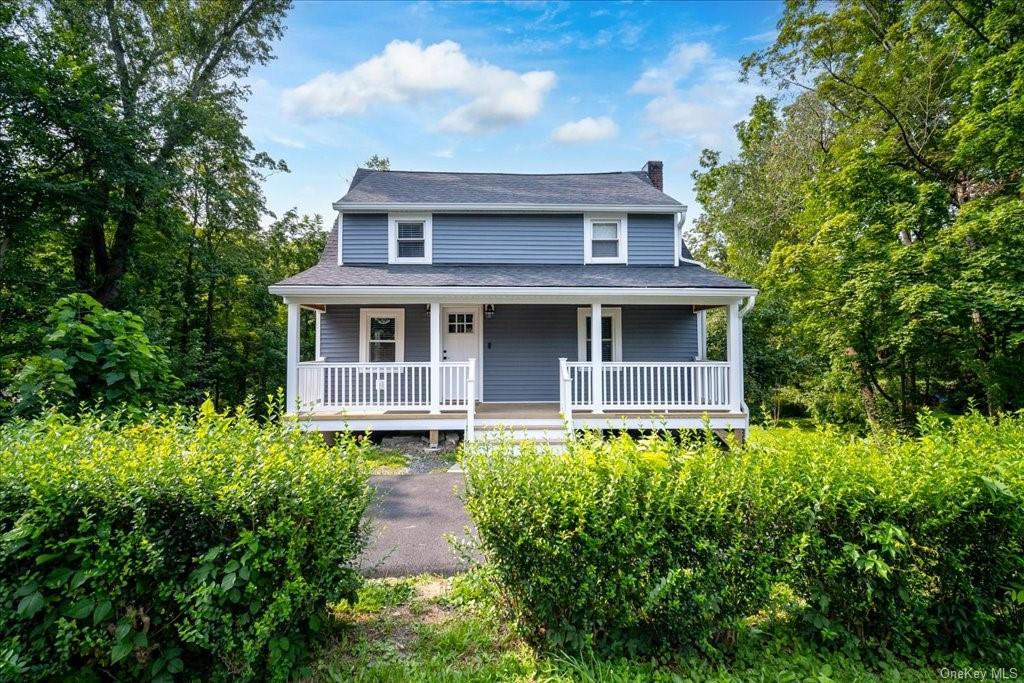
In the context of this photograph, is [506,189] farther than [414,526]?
Yes

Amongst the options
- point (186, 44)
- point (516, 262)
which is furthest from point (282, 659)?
point (186, 44)

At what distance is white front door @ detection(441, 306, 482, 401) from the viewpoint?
1132 centimetres

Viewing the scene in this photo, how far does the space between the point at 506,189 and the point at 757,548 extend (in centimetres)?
1184

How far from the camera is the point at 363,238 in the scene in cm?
1140

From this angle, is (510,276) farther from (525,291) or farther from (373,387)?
(373,387)

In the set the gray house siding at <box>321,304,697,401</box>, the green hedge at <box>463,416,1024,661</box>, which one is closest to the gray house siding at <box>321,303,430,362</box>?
the gray house siding at <box>321,304,697,401</box>

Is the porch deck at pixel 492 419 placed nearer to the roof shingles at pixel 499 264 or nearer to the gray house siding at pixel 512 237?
the roof shingles at pixel 499 264

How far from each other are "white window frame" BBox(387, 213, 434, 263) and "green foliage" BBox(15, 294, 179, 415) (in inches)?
271

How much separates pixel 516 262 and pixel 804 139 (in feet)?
41.8

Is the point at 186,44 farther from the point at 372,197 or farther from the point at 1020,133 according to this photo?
the point at 1020,133

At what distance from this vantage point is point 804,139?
16281 millimetres

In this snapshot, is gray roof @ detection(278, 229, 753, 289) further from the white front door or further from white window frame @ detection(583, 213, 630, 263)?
the white front door

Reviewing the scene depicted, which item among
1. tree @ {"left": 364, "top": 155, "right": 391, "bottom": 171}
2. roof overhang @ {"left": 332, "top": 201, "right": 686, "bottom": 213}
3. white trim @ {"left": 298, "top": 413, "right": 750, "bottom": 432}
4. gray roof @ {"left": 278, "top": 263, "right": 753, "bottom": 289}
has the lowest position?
white trim @ {"left": 298, "top": 413, "right": 750, "bottom": 432}

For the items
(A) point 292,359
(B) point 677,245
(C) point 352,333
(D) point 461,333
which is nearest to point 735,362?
(B) point 677,245
